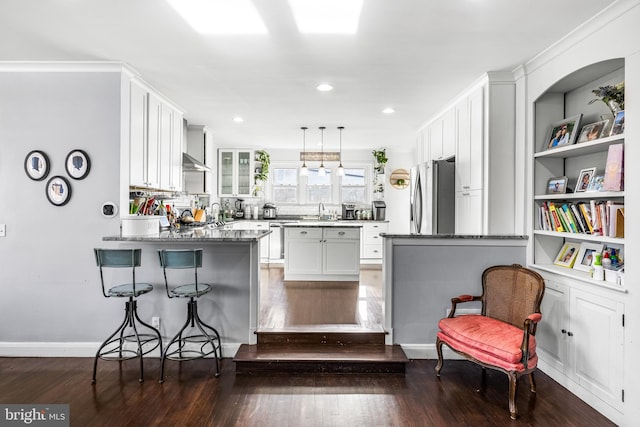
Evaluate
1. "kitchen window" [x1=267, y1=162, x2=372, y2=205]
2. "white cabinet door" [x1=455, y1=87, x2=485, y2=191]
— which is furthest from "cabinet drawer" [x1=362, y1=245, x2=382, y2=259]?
"white cabinet door" [x1=455, y1=87, x2=485, y2=191]

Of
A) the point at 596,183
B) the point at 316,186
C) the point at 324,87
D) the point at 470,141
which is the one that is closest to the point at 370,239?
the point at 316,186

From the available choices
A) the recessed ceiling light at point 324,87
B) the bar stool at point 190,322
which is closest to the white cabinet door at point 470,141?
the recessed ceiling light at point 324,87

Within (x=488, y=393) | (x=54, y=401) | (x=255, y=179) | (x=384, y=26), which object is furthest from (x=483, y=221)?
(x=255, y=179)

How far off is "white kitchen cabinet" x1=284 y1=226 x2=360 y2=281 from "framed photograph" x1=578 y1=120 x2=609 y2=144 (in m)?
3.14

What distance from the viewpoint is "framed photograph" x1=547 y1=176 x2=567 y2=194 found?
9.79 feet

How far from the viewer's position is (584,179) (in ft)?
9.29

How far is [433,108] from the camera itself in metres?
4.52

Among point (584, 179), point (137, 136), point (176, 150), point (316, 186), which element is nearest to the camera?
point (584, 179)

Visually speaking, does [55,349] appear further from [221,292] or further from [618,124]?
[618,124]

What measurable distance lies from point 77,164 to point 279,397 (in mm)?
2654

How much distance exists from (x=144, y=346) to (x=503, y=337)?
3001mm

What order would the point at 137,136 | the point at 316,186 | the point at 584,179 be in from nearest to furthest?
the point at 584,179
the point at 137,136
the point at 316,186

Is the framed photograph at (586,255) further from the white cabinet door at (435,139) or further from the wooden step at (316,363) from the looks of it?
the white cabinet door at (435,139)

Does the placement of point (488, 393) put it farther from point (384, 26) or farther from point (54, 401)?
point (54, 401)
